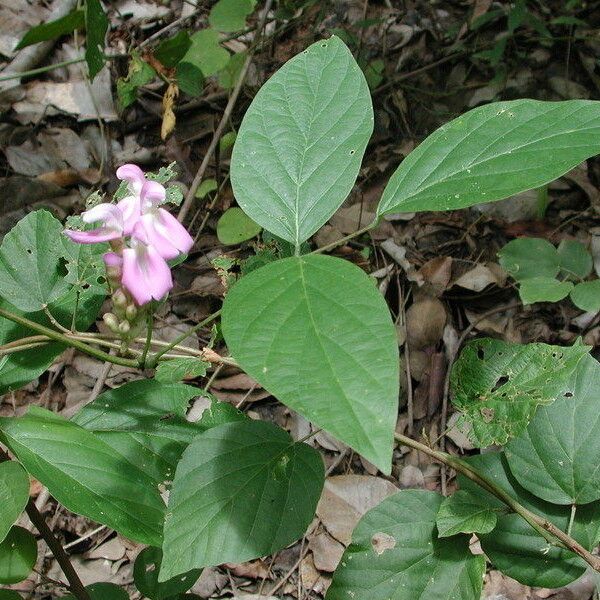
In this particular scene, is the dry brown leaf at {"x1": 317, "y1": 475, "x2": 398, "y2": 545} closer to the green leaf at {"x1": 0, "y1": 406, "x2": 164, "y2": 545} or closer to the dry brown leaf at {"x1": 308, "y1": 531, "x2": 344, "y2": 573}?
the dry brown leaf at {"x1": 308, "y1": 531, "x2": 344, "y2": 573}

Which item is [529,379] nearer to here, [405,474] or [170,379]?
[170,379]

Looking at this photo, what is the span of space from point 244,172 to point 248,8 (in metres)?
2.16

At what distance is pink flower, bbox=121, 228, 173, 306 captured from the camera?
0.84 m

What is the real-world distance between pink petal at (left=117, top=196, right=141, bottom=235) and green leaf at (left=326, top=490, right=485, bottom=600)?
620mm

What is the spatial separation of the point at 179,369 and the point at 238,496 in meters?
0.21

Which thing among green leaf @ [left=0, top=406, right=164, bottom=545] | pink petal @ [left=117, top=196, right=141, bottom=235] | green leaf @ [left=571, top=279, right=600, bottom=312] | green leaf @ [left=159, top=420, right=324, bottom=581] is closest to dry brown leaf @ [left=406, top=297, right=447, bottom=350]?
green leaf @ [left=571, top=279, right=600, bottom=312]

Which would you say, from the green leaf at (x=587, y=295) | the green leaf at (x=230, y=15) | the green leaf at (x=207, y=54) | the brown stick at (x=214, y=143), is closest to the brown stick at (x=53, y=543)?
the brown stick at (x=214, y=143)

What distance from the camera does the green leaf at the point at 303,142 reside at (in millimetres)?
916

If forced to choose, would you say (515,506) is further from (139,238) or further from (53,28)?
(53,28)

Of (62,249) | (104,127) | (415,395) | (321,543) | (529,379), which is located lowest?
(321,543)

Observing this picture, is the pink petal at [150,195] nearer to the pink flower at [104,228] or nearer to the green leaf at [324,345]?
→ the pink flower at [104,228]

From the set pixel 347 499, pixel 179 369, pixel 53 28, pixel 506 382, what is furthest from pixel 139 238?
pixel 53 28

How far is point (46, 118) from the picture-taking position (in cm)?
296

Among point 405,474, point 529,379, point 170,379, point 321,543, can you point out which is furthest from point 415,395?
point 170,379
